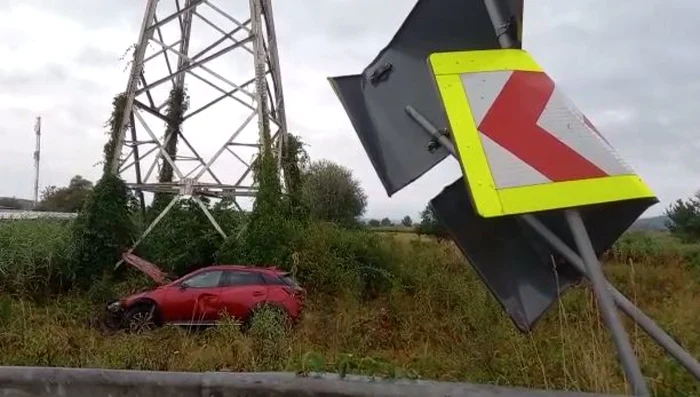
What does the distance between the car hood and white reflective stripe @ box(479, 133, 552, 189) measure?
13.5 m

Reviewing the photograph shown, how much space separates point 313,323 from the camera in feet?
27.1

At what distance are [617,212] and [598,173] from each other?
8.9 inches

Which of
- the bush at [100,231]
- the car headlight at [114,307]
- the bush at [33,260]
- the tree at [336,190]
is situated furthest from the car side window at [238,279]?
the tree at [336,190]

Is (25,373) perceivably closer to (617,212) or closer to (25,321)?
(617,212)

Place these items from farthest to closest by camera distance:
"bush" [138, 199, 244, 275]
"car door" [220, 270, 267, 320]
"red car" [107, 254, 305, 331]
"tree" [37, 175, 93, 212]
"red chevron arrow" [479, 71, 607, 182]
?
"tree" [37, 175, 93, 212], "bush" [138, 199, 244, 275], "red car" [107, 254, 305, 331], "car door" [220, 270, 267, 320], "red chevron arrow" [479, 71, 607, 182]

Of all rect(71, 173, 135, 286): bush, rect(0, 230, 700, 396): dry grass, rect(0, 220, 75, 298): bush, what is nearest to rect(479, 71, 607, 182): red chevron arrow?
rect(0, 230, 700, 396): dry grass

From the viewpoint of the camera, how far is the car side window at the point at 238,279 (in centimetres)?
1239

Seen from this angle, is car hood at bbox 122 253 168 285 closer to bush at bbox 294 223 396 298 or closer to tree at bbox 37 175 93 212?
bush at bbox 294 223 396 298

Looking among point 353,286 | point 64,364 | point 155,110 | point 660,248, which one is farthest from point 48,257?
point 660,248

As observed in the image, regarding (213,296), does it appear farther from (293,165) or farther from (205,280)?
(293,165)

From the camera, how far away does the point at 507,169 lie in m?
2.43

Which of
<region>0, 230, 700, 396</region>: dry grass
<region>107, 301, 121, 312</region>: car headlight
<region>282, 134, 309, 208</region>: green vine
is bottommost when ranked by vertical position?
<region>107, 301, 121, 312</region>: car headlight

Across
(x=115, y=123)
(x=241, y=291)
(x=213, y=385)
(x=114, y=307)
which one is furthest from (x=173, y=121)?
(x=213, y=385)

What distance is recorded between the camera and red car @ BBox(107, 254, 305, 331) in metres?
11.8
